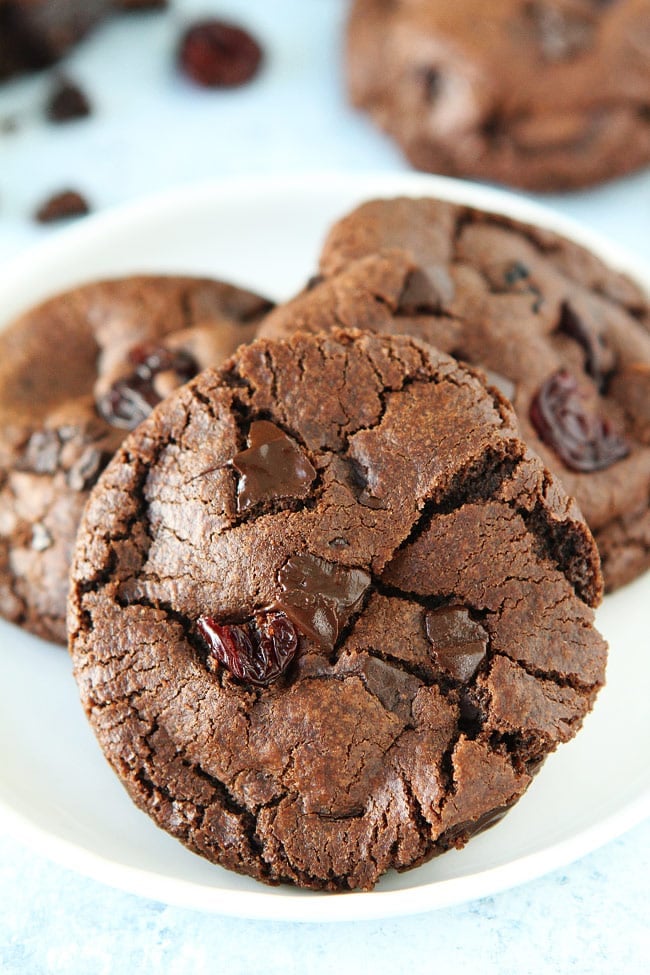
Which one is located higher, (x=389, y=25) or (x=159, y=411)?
(x=389, y=25)

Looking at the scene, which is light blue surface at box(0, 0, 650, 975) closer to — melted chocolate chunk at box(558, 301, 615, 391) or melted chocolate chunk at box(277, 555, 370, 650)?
melted chocolate chunk at box(277, 555, 370, 650)

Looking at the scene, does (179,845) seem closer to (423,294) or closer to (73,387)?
(73,387)

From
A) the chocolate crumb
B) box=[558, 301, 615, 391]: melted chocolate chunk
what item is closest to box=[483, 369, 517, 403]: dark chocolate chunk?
box=[558, 301, 615, 391]: melted chocolate chunk

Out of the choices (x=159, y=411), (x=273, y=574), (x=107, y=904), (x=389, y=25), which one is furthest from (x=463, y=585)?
(x=389, y=25)

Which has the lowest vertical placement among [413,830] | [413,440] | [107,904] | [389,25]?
[107,904]

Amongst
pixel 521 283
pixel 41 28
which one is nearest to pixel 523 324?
pixel 521 283

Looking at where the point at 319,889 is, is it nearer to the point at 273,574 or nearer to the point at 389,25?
the point at 273,574

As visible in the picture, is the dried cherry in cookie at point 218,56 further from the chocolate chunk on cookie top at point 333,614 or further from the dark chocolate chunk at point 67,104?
the chocolate chunk on cookie top at point 333,614

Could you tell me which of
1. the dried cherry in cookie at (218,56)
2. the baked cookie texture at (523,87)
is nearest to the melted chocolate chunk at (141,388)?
the baked cookie texture at (523,87)
